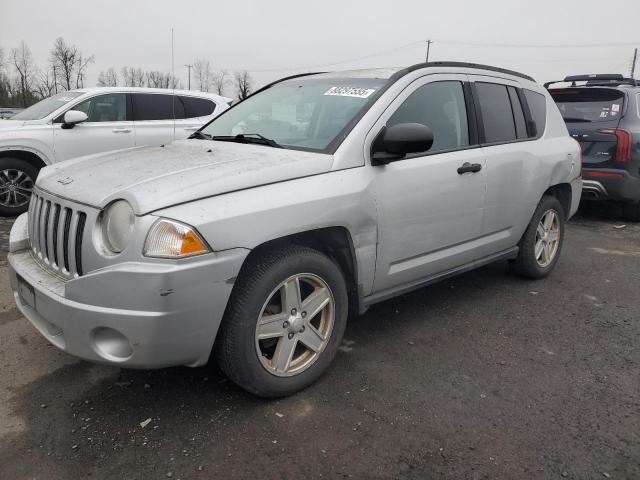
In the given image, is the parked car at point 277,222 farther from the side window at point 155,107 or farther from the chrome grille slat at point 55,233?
the side window at point 155,107

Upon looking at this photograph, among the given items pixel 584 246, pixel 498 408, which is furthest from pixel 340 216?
pixel 584 246

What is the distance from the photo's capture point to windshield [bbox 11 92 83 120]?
7023mm

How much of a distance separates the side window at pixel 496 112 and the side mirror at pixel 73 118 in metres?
5.13

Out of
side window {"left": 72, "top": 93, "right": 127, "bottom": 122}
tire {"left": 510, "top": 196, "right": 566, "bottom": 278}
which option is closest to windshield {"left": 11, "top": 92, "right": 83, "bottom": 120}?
side window {"left": 72, "top": 93, "right": 127, "bottom": 122}

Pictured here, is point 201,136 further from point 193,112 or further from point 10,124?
point 193,112

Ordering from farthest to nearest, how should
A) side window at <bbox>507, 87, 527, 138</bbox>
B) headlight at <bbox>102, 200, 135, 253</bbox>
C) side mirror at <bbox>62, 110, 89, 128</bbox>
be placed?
side mirror at <bbox>62, 110, 89, 128</bbox>
side window at <bbox>507, 87, 527, 138</bbox>
headlight at <bbox>102, 200, 135, 253</bbox>

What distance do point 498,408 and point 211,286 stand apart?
155 centimetres

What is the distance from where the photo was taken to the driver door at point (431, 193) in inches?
118

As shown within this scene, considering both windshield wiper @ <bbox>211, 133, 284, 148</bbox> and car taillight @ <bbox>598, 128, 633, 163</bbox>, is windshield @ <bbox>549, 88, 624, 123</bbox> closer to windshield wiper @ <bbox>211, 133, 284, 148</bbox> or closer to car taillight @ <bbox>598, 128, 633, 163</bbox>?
car taillight @ <bbox>598, 128, 633, 163</bbox>

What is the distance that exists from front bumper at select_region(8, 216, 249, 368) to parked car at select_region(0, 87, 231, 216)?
5.06 metres

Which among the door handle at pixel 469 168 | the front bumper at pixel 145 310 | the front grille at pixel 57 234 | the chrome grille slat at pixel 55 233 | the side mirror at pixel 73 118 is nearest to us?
the front bumper at pixel 145 310

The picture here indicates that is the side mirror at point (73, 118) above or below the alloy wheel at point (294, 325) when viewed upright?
above

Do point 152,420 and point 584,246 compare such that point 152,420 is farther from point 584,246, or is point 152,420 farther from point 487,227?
point 584,246

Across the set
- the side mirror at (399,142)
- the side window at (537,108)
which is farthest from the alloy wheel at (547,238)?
the side mirror at (399,142)
